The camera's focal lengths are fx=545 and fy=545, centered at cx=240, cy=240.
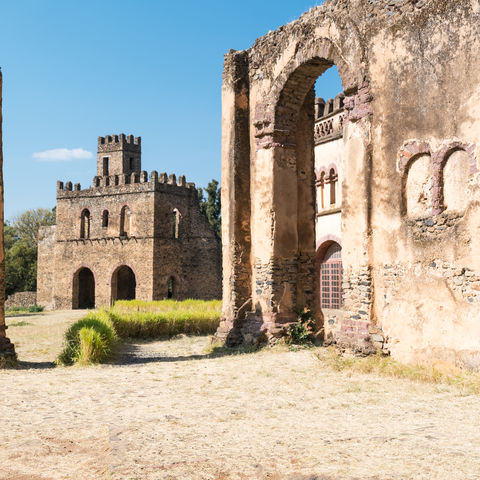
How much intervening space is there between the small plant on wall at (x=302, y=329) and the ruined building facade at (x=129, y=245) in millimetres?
19209

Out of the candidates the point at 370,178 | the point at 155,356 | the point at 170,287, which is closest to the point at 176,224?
the point at 170,287

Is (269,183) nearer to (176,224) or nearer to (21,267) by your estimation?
(176,224)

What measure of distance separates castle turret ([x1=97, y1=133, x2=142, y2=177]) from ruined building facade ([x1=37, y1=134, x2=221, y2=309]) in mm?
10069

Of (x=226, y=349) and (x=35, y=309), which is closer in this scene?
(x=226, y=349)

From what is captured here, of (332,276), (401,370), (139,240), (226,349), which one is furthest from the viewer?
(139,240)

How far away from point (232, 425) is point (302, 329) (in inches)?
226

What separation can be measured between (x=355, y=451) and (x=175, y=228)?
1100 inches

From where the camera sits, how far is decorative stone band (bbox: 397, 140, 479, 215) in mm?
7285

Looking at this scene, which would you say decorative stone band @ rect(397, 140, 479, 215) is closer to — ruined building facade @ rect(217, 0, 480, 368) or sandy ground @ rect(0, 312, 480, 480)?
ruined building facade @ rect(217, 0, 480, 368)

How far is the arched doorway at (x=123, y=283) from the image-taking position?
3086 cm

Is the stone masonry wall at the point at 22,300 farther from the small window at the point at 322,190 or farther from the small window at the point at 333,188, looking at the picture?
the small window at the point at 333,188

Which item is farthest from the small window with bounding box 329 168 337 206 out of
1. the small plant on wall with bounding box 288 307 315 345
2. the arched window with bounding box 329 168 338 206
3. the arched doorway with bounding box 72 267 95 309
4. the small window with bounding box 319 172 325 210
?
the arched doorway with bounding box 72 267 95 309

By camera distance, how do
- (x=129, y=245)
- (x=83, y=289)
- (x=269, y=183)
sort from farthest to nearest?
(x=83, y=289)
(x=129, y=245)
(x=269, y=183)

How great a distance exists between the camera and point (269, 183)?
36.2ft
